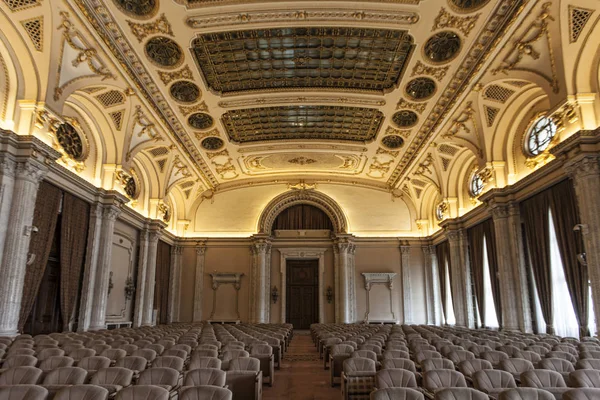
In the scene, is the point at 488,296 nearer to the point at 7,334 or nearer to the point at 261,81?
the point at 261,81

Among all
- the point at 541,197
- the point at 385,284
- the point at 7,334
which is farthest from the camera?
the point at 385,284

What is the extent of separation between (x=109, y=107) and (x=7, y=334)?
317 inches

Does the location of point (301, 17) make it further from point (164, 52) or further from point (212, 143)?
point (212, 143)

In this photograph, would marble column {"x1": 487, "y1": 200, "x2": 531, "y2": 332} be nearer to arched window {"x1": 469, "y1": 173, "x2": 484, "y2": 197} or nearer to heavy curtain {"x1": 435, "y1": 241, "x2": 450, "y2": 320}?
arched window {"x1": 469, "y1": 173, "x2": 484, "y2": 197}

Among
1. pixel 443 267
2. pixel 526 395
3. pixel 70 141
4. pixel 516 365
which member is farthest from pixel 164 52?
pixel 443 267

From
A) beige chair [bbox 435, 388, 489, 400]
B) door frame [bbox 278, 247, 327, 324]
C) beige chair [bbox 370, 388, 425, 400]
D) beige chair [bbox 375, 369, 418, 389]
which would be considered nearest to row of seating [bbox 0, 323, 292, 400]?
beige chair [bbox 370, 388, 425, 400]

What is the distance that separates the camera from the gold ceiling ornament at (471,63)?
439 inches

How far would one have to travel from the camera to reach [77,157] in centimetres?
1527

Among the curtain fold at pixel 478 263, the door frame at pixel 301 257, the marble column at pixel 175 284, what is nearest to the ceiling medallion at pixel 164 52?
the curtain fold at pixel 478 263

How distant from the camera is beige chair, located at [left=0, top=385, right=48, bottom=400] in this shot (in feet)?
13.5

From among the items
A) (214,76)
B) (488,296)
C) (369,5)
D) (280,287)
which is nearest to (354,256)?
(280,287)

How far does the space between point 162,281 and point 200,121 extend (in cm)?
998

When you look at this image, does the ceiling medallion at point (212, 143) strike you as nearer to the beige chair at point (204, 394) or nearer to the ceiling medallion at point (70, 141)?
the ceiling medallion at point (70, 141)

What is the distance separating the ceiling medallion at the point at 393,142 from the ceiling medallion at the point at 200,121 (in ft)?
26.4
